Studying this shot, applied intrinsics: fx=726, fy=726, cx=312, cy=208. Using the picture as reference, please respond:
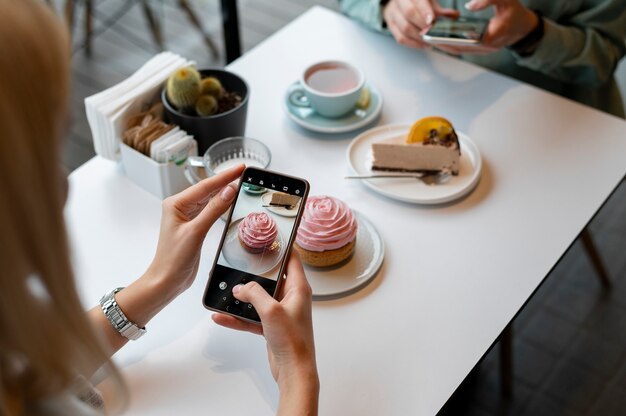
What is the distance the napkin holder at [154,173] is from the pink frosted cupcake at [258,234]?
22 cm

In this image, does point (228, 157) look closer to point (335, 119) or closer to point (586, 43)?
point (335, 119)

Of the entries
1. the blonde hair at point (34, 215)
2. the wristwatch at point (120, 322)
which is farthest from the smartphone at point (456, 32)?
the blonde hair at point (34, 215)

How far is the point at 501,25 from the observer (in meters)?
1.37

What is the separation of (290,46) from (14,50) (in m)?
1.05

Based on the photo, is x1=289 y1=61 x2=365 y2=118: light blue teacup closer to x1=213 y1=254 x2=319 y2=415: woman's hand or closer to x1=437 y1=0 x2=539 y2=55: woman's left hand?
x1=437 y1=0 x2=539 y2=55: woman's left hand

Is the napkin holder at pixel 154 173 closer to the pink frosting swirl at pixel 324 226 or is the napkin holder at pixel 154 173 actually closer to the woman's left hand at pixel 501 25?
the pink frosting swirl at pixel 324 226

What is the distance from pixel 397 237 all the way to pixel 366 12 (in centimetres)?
59

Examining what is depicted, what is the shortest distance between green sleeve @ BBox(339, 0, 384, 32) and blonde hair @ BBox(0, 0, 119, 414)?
1006mm

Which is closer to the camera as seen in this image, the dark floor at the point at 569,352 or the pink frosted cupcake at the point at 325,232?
the pink frosted cupcake at the point at 325,232

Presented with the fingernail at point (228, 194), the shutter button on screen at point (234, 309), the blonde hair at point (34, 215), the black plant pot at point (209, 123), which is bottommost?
the shutter button on screen at point (234, 309)

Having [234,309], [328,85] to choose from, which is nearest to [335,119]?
[328,85]

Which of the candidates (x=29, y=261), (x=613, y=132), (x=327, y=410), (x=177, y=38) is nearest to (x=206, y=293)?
(x=327, y=410)

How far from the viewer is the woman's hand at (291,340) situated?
86cm

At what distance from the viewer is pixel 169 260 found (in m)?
0.98
